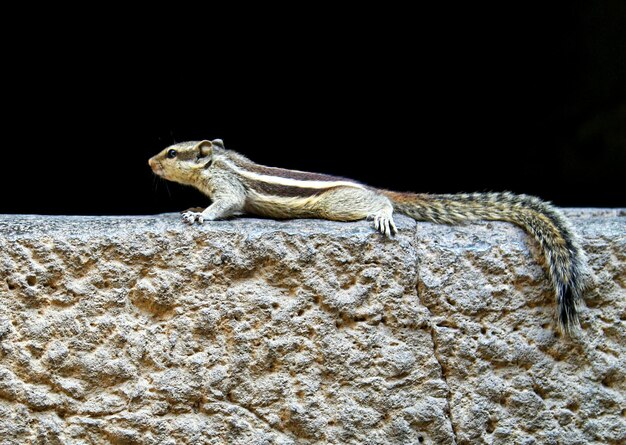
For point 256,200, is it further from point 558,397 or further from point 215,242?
point 558,397

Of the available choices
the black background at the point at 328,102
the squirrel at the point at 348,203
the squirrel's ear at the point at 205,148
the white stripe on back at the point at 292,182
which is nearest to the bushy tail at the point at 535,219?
the squirrel at the point at 348,203

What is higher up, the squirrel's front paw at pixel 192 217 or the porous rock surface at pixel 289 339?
the squirrel's front paw at pixel 192 217

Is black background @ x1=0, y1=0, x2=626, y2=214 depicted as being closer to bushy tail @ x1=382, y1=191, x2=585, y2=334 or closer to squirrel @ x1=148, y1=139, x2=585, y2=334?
squirrel @ x1=148, y1=139, x2=585, y2=334

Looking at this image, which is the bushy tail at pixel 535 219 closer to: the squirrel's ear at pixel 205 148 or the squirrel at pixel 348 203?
the squirrel at pixel 348 203

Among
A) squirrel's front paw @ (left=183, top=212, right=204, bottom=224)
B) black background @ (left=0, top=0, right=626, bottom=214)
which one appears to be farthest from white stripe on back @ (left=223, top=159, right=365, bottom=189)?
black background @ (left=0, top=0, right=626, bottom=214)

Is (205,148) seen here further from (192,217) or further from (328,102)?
(328,102)

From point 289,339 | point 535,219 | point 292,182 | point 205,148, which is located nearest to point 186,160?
point 205,148
